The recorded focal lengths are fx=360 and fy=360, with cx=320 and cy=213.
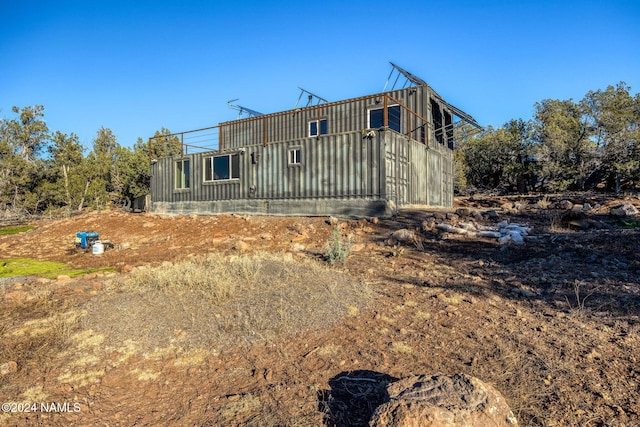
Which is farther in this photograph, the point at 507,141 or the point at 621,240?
the point at 507,141

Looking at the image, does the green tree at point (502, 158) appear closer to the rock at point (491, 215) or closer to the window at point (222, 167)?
the rock at point (491, 215)

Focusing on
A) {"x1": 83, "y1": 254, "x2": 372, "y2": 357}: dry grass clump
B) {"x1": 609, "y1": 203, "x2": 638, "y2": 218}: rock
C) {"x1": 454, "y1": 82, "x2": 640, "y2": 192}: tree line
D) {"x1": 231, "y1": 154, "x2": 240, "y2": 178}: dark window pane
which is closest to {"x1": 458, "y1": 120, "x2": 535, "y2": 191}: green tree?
{"x1": 454, "y1": 82, "x2": 640, "y2": 192}: tree line

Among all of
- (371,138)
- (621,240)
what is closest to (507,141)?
(371,138)

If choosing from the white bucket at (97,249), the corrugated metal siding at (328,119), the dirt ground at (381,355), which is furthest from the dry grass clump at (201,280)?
the corrugated metal siding at (328,119)

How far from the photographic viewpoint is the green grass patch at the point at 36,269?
729cm

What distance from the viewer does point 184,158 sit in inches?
689

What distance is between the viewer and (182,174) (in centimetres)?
1769

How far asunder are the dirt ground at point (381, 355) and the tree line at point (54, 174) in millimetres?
17714

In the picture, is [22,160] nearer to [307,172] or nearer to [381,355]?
[307,172]

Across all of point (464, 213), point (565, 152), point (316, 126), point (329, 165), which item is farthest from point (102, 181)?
point (565, 152)

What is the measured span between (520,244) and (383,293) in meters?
4.01

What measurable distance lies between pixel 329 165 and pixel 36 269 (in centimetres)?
884

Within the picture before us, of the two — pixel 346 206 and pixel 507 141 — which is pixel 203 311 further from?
pixel 507 141

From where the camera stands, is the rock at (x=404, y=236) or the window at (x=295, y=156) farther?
the window at (x=295, y=156)
